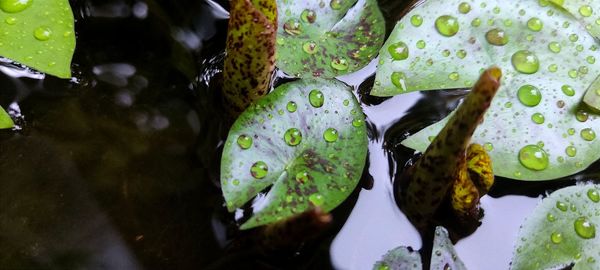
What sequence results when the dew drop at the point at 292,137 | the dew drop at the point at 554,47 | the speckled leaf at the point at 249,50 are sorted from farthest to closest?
the dew drop at the point at 554,47, the dew drop at the point at 292,137, the speckled leaf at the point at 249,50

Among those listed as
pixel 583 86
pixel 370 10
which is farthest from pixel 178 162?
pixel 583 86

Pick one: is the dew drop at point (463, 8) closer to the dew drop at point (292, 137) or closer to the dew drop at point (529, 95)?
the dew drop at point (529, 95)

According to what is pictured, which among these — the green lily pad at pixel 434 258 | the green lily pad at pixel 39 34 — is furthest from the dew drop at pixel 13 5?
the green lily pad at pixel 434 258

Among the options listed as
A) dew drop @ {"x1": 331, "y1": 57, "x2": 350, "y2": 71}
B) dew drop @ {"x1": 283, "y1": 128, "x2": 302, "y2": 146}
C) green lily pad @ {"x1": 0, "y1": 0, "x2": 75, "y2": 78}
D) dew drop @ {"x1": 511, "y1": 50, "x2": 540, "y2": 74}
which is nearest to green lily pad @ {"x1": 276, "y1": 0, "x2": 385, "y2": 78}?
dew drop @ {"x1": 331, "y1": 57, "x2": 350, "y2": 71}

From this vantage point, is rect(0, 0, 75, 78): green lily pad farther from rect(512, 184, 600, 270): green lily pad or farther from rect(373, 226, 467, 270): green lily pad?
rect(512, 184, 600, 270): green lily pad

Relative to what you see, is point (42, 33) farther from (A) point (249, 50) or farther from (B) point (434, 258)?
(B) point (434, 258)

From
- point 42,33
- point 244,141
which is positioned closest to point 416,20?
point 244,141
